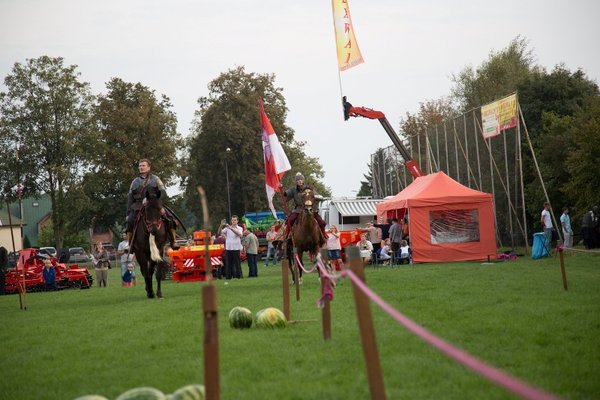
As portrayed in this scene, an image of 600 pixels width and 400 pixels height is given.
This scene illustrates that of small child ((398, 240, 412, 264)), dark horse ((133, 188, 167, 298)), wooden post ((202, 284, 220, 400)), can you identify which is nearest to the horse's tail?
dark horse ((133, 188, 167, 298))

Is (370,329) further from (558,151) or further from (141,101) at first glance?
(141,101)

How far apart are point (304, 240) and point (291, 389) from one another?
1508 centimetres

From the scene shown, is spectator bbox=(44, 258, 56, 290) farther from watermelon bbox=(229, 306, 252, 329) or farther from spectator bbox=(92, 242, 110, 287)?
watermelon bbox=(229, 306, 252, 329)

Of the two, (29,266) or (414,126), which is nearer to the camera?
(29,266)

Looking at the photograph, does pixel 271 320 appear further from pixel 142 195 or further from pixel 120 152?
pixel 120 152

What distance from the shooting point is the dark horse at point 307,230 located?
75.4 feet

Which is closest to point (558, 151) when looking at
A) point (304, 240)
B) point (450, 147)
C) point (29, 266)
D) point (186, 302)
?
point (450, 147)

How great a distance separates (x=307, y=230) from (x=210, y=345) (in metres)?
16.8

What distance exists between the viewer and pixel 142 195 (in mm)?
21688

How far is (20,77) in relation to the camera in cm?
7931

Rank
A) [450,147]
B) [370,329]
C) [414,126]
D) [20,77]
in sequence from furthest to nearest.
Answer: [414,126] → [20,77] → [450,147] → [370,329]

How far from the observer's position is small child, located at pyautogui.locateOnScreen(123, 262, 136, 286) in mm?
33219

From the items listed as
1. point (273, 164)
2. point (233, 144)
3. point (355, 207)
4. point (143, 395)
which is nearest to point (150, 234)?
point (273, 164)

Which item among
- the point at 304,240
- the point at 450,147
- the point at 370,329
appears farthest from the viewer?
the point at 450,147
